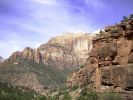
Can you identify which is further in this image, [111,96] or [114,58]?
[114,58]

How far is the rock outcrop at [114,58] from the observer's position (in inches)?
3337

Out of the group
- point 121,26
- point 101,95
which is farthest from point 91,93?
point 121,26

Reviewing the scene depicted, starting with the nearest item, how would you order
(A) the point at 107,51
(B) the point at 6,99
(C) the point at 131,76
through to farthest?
(C) the point at 131,76
(A) the point at 107,51
(B) the point at 6,99

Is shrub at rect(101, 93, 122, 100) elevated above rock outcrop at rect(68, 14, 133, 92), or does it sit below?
below

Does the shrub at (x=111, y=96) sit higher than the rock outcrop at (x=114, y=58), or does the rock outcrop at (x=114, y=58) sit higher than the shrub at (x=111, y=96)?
the rock outcrop at (x=114, y=58)

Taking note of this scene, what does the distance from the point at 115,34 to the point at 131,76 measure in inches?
599

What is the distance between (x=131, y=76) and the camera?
81.5 m

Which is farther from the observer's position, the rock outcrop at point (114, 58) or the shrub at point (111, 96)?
the rock outcrop at point (114, 58)

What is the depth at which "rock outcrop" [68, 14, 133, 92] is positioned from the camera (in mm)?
84750

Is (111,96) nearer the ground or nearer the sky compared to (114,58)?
nearer the ground

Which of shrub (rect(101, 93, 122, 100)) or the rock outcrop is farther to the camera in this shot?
the rock outcrop

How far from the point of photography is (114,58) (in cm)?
9225

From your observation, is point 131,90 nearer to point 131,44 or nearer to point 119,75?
point 119,75

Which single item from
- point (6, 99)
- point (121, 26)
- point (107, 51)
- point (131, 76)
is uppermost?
point (121, 26)
